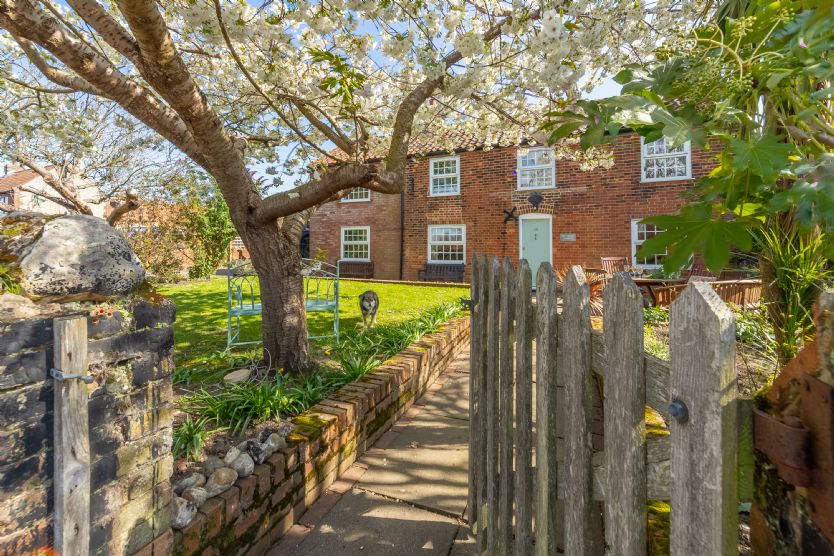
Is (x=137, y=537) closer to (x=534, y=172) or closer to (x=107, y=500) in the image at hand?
(x=107, y=500)

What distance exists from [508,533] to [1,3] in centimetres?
344

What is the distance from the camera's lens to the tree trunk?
145 inches

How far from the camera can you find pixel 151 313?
1.65 meters

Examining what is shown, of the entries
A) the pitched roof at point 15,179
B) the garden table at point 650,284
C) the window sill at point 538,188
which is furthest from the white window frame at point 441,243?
the pitched roof at point 15,179

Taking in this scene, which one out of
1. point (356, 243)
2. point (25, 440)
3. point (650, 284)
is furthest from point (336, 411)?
point (356, 243)

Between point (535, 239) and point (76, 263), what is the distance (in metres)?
12.8

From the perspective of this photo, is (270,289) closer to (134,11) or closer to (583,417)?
(134,11)

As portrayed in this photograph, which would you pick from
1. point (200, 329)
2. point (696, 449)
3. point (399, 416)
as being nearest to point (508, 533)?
point (696, 449)

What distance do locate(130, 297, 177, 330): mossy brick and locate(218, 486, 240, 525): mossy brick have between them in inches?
34.8

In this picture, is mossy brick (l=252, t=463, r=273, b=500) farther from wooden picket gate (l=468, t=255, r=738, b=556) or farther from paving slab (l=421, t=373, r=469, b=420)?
paving slab (l=421, t=373, r=469, b=420)

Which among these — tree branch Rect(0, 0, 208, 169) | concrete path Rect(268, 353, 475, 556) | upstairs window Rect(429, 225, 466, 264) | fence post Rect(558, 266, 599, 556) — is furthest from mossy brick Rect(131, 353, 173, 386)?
upstairs window Rect(429, 225, 466, 264)

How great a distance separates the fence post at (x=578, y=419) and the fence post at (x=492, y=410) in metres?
0.65

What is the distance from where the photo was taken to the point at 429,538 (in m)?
2.22

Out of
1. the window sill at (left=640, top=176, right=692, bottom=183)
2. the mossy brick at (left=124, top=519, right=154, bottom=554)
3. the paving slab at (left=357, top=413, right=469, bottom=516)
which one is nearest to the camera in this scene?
the mossy brick at (left=124, top=519, right=154, bottom=554)
